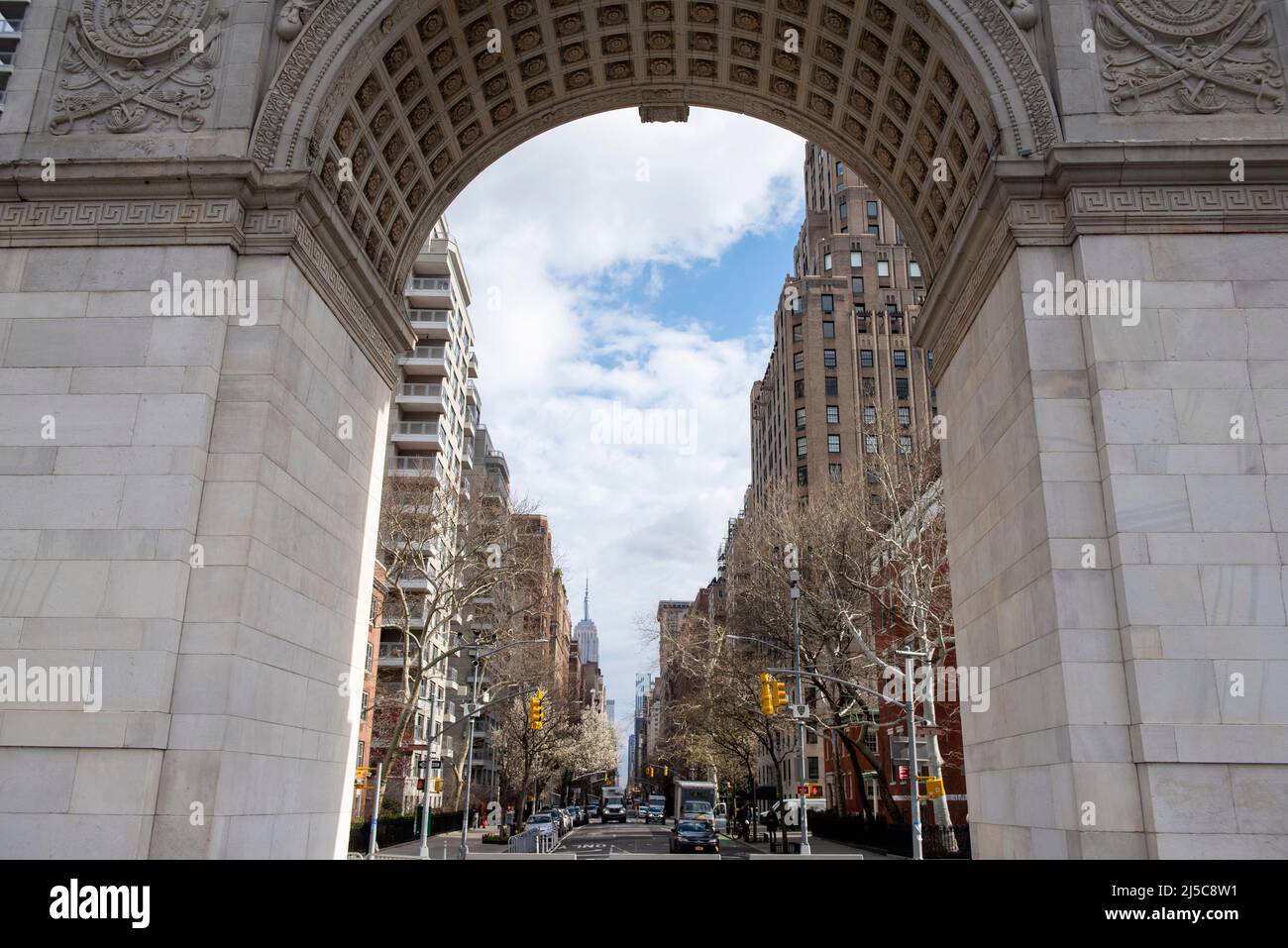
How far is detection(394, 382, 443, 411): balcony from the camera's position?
8519cm

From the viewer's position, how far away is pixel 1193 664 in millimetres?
12711

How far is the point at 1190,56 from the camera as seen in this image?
1567 centimetres

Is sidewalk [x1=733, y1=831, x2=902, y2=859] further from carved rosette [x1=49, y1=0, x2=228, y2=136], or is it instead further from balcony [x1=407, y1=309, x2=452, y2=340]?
balcony [x1=407, y1=309, x2=452, y2=340]

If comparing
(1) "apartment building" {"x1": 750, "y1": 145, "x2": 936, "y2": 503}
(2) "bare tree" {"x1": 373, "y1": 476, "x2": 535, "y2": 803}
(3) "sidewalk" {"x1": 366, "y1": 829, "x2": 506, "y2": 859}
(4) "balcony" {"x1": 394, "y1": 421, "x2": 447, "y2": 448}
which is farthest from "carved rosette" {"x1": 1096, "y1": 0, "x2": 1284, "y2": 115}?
(1) "apartment building" {"x1": 750, "y1": 145, "x2": 936, "y2": 503}

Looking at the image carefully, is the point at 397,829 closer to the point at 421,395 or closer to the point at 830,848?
the point at 830,848

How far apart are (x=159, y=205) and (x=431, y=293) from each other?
73.6m

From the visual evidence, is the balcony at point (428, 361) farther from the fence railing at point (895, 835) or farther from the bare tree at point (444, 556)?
the fence railing at point (895, 835)

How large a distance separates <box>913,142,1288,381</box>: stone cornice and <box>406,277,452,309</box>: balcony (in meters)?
76.7

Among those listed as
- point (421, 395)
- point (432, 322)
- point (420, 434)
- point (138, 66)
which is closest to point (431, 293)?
point (432, 322)
